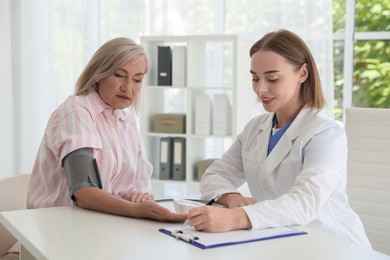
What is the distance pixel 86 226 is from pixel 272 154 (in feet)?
2.34

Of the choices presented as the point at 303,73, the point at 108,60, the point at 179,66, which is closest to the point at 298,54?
the point at 303,73

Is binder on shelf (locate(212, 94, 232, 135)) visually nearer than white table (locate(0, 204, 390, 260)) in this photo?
No

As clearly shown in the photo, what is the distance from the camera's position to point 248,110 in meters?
4.49

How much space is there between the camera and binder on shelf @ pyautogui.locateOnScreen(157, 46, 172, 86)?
4406 millimetres

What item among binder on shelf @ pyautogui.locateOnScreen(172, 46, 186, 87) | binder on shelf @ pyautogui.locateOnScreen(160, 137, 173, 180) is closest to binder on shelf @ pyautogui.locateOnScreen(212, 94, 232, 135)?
binder on shelf @ pyautogui.locateOnScreen(172, 46, 186, 87)

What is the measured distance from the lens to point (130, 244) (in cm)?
157

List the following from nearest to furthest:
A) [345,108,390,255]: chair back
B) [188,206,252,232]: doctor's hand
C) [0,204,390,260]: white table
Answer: [0,204,390,260]: white table < [188,206,252,232]: doctor's hand < [345,108,390,255]: chair back

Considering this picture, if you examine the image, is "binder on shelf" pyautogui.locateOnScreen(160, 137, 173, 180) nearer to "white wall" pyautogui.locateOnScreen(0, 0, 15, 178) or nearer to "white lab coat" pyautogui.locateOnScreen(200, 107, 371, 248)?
"white wall" pyautogui.locateOnScreen(0, 0, 15, 178)

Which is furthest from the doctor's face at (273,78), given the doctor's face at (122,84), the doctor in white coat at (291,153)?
the doctor's face at (122,84)

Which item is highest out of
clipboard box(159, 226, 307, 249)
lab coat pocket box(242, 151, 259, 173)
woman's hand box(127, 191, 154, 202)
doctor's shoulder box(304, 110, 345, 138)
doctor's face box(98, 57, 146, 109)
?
doctor's face box(98, 57, 146, 109)

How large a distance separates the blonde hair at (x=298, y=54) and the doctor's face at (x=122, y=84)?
430 mm

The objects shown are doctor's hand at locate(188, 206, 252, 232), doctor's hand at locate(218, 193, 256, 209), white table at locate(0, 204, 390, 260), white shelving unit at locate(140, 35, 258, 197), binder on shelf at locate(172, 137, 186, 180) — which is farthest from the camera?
binder on shelf at locate(172, 137, 186, 180)

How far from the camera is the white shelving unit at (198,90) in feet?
14.0

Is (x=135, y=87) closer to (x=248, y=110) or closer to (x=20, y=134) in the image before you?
(x=248, y=110)
